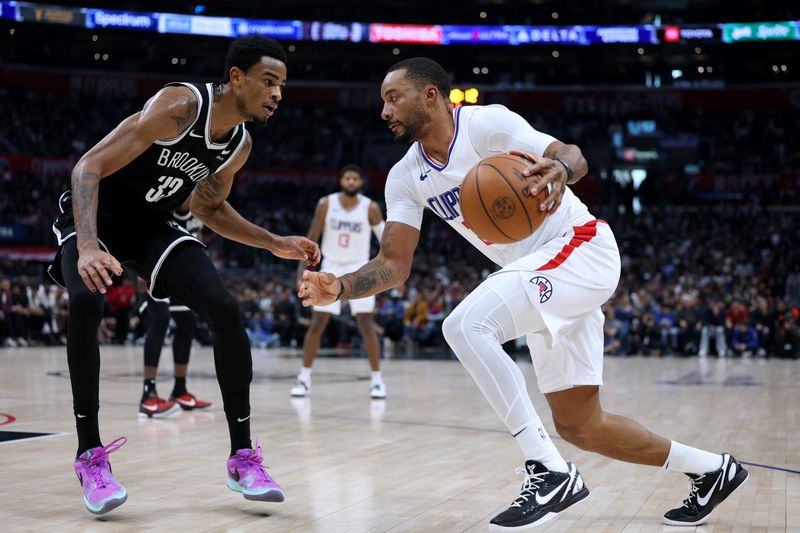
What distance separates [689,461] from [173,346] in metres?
4.81

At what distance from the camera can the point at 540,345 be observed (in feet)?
12.4

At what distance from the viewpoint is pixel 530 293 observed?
3.63 metres

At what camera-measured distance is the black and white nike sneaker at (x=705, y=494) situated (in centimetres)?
379

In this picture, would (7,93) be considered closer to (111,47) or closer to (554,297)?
(111,47)

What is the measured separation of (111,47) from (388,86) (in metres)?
34.4

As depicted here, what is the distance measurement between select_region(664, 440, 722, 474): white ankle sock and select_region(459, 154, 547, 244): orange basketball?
1.13 meters

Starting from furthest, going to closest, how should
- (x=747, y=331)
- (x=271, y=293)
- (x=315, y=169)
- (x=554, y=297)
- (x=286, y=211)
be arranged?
(x=315, y=169) → (x=286, y=211) → (x=271, y=293) → (x=747, y=331) → (x=554, y=297)

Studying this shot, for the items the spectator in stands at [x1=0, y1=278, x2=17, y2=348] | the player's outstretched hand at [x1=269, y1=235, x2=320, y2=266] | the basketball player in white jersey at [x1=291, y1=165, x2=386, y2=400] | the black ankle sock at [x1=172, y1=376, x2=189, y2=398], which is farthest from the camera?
the spectator in stands at [x1=0, y1=278, x2=17, y2=348]

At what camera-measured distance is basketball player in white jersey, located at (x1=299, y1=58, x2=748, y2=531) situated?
→ 11.6ft

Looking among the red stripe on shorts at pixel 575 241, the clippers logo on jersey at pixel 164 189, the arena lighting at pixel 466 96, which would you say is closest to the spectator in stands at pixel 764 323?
the arena lighting at pixel 466 96

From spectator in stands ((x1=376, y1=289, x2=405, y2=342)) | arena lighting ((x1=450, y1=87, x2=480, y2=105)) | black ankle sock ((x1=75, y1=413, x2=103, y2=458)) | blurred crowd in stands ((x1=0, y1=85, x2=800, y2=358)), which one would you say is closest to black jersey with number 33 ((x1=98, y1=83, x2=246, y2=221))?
black ankle sock ((x1=75, y1=413, x2=103, y2=458))

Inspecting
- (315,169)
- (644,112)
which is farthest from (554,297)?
(644,112)

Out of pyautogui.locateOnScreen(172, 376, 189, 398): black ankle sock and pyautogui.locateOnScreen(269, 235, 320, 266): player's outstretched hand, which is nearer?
pyautogui.locateOnScreen(269, 235, 320, 266): player's outstretched hand

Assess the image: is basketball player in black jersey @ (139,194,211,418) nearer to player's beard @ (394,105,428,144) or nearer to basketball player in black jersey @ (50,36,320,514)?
basketball player in black jersey @ (50,36,320,514)
